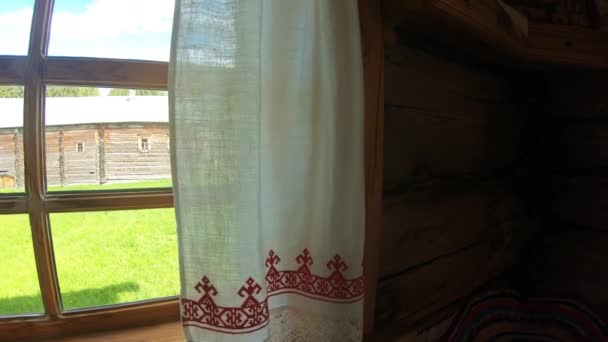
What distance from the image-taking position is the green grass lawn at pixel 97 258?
757 millimetres

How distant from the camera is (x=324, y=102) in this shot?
58cm

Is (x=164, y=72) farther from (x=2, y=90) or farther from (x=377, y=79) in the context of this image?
(x=377, y=79)

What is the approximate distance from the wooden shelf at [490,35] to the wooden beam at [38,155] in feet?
2.41

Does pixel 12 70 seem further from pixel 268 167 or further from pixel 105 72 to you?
pixel 268 167

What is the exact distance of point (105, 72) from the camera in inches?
29.4

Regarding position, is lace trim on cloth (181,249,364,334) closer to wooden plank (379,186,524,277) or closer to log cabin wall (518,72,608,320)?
wooden plank (379,186,524,277)

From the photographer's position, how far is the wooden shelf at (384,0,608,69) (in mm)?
668

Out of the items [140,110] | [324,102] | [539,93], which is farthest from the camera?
[539,93]

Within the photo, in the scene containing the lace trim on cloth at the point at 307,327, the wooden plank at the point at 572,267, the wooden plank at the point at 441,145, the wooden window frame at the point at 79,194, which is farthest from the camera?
the wooden plank at the point at 572,267

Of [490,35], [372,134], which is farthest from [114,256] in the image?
[490,35]

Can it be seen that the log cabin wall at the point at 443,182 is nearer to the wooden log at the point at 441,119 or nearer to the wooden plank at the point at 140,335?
the wooden log at the point at 441,119

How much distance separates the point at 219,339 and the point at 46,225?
544mm

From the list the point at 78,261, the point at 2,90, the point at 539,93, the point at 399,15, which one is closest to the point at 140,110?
the point at 2,90

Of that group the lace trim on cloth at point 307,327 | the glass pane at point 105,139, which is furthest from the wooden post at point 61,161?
the lace trim on cloth at point 307,327
